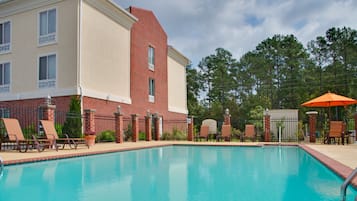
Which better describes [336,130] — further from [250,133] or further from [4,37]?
[4,37]

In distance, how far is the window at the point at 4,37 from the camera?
18672 mm

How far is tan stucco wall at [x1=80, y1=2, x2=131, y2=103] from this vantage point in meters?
16.8

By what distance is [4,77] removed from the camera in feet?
61.0

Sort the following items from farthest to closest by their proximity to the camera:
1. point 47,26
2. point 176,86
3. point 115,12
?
point 176,86, point 115,12, point 47,26

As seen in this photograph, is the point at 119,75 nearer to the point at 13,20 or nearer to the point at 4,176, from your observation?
the point at 13,20

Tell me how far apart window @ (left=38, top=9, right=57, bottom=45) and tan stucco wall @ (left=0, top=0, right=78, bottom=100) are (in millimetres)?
253

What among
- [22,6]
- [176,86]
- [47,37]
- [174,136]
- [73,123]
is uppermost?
[22,6]

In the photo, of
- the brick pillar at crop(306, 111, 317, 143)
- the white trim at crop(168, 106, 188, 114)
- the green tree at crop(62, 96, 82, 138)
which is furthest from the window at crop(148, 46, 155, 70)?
the brick pillar at crop(306, 111, 317, 143)

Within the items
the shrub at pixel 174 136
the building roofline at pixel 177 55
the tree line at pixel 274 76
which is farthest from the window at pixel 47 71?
the tree line at pixel 274 76

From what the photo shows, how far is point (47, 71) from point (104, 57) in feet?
10.2

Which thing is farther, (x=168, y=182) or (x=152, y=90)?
(x=152, y=90)

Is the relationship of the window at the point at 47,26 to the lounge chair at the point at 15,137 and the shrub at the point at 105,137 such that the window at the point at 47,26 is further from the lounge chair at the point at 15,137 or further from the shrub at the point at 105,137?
the lounge chair at the point at 15,137

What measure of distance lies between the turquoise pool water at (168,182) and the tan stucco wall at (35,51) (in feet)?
28.7

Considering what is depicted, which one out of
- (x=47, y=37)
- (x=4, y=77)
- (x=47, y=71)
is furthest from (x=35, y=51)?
(x=4, y=77)
